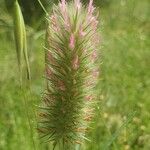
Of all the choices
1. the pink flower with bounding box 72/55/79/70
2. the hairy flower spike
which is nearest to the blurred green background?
the hairy flower spike

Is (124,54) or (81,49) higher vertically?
(124,54)

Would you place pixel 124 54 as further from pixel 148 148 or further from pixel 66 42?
pixel 66 42

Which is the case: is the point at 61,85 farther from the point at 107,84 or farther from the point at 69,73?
the point at 107,84

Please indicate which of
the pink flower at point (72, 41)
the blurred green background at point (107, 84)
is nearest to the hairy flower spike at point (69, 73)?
the pink flower at point (72, 41)

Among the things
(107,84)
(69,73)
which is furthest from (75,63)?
(107,84)

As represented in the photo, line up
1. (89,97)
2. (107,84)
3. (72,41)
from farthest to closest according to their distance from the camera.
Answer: (107,84), (89,97), (72,41)

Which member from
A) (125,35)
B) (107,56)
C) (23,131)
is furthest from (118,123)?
(125,35)

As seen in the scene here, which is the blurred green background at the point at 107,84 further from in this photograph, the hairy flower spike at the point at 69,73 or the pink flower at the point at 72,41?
the pink flower at the point at 72,41
